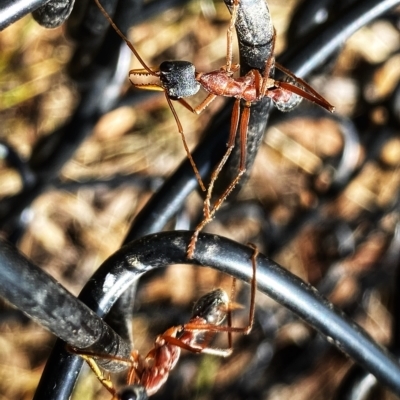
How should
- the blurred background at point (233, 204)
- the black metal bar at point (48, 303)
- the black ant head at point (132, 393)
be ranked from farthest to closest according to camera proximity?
the blurred background at point (233, 204), the black ant head at point (132, 393), the black metal bar at point (48, 303)

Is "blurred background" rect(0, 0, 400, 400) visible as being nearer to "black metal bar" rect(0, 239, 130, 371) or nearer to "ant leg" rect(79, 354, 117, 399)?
"ant leg" rect(79, 354, 117, 399)

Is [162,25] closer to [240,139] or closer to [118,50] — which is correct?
[118,50]

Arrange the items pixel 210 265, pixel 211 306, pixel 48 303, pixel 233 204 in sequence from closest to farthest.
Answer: pixel 48 303
pixel 210 265
pixel 211 306
pixel 233 204

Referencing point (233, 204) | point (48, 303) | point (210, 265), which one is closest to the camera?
point (48, 303)

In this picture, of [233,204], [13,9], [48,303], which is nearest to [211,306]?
[48,303]

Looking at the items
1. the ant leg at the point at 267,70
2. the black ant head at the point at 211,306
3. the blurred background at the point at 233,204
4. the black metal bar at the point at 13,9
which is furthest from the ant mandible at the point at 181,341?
the blurred background at the point at 233,204

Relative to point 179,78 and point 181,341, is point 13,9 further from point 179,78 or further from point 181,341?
point 181,341

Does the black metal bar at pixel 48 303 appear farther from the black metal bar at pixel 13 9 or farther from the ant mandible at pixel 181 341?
the black metal bar at pixel 13 9

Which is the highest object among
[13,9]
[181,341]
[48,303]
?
[13,9]

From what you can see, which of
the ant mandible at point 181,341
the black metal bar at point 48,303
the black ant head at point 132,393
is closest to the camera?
the black metal bar at point 48,303
